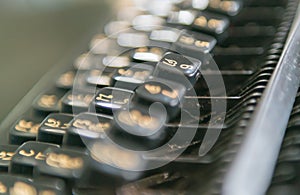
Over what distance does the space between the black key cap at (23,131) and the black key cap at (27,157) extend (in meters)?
0.04

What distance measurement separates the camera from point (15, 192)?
16.5 inches

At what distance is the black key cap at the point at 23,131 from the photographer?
495 millimetres

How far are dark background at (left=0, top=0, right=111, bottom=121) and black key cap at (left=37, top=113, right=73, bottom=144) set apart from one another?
131mm

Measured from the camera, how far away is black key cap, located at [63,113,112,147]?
17.2 inches

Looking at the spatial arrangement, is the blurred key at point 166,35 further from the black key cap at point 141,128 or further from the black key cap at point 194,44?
the black key cap at point 141,128

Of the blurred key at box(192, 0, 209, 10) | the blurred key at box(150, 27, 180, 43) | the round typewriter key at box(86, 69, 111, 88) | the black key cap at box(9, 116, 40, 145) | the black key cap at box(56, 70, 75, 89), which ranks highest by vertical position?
the blurred key at box(192, 0, 209, 10)

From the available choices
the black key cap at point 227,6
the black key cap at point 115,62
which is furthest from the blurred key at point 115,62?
the black key cap at point 227,6

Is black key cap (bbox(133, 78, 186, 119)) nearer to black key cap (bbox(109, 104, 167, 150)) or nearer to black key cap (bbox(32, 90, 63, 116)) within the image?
black key cap (bbox(109, 104, 167, 150))

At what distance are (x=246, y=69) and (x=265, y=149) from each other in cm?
14

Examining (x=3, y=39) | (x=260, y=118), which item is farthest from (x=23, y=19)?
(x=260, y=118)

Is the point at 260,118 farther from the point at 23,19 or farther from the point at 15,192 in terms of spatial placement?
the point at 23,19

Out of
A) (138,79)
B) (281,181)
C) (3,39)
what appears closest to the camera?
(281,181)

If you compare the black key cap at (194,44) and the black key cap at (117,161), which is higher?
the black key cap at (194,44)

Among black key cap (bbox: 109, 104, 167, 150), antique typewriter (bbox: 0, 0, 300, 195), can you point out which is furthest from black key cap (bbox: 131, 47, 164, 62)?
black key cap (bbox: 109, 104, 167, 150)
